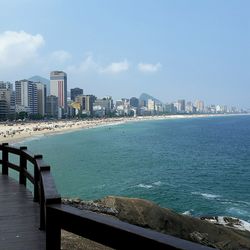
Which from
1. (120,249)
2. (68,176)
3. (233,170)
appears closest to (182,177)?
(233,170)

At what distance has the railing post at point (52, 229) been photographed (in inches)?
153

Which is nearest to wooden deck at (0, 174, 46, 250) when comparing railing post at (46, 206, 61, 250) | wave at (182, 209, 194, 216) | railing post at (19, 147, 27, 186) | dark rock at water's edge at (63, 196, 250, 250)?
railing post at (19, 147, 27, 186)

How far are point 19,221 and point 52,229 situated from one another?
254 cm

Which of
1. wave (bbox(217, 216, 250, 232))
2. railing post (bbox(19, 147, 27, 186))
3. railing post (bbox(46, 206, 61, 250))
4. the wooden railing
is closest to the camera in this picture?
the wooden railing

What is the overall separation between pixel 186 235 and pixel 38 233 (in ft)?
29.7

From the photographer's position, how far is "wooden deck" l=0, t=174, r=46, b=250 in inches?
203

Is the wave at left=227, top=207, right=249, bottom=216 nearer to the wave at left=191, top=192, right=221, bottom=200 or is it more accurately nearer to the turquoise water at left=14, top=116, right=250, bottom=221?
the turquoise water at left=14, top=116, right=250, bottom=221

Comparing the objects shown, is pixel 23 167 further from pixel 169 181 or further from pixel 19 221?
pixel 169 181

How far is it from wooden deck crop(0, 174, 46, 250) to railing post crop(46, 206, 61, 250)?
0.80 meters

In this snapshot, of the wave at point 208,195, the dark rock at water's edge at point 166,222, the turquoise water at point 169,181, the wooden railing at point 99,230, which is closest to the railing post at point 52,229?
the wooden railing at point 99,230

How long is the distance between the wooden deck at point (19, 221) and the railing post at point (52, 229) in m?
0.80

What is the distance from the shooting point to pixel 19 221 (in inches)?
248

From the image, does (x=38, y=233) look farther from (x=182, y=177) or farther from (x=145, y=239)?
(x=182, y=177)

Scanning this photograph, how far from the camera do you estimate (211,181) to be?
37.8 m
